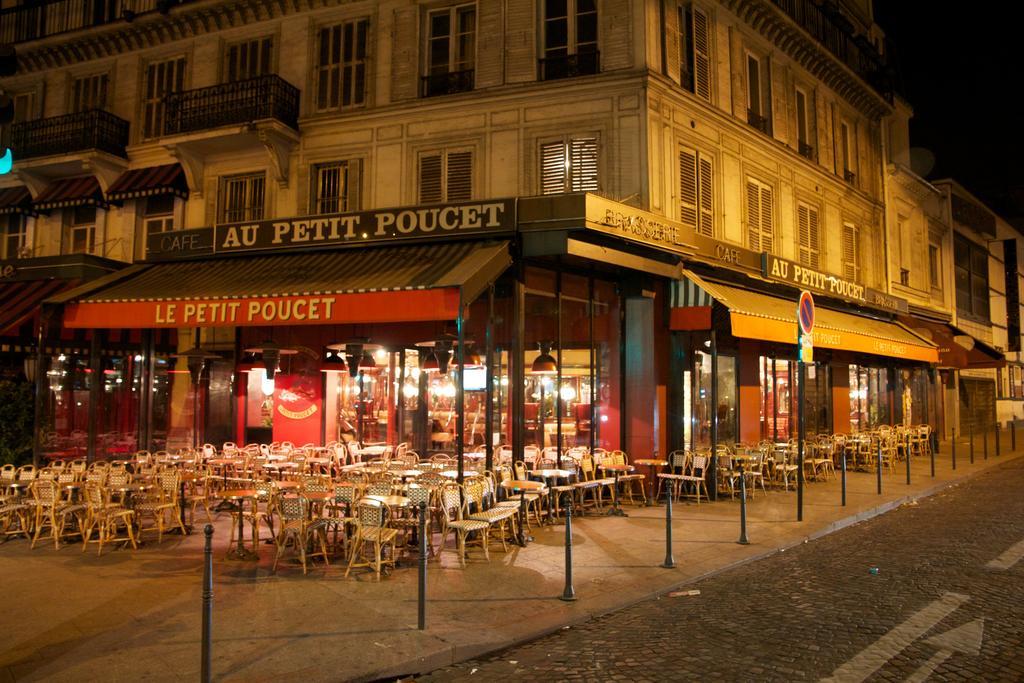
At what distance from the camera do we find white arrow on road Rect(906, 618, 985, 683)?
213 inches

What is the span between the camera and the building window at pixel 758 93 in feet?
62.4

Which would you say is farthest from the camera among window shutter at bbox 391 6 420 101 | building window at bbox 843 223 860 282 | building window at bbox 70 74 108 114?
building window at bbox 843 223 860 282

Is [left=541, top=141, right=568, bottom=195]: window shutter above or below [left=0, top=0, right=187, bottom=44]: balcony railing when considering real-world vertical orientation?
below

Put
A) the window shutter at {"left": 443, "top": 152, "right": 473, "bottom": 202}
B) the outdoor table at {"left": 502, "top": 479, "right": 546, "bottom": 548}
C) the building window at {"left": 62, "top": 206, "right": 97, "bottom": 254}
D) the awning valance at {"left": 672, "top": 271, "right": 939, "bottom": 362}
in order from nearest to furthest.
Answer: the outdoor table at {"left": 502, "top": 479, "right": 546, "bottom": 548} < the awning valance at {"left": 672, "top": 271, "right": 939, "bottom": 362} < the window shutter at {"left": 443, "top": 152, "right": 473, "bottom": 202} < the building window at {"left": 62, "top": 206, "right": 97, "bottom": 254}

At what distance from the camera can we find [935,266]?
30.3m

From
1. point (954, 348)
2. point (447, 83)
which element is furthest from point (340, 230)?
point (954, 348)

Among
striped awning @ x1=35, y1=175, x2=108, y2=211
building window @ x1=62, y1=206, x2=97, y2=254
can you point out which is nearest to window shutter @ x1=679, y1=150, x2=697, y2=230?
striped awning @ x1=35, y1=175, x2=108, y2=211

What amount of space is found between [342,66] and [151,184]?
572 centimetres

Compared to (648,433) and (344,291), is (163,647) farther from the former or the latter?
(648,433)

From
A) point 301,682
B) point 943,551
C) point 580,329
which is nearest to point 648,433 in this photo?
point 580,329

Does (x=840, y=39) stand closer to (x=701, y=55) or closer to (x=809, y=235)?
(x=809, y=235)

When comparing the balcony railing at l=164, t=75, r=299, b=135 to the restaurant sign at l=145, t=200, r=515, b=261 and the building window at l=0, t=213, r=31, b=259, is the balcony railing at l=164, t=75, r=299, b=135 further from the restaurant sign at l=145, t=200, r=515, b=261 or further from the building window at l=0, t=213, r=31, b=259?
the building window at l=0, t=213, r=31, b=259

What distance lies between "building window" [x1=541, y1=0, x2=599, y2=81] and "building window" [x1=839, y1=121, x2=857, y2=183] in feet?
37.5

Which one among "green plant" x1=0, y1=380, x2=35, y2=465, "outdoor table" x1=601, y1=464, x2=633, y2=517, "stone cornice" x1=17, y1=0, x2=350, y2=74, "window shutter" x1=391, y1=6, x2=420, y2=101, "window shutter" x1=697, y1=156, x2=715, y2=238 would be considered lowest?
"outdoor table" x1=601, y1=464, x2=633, y2=517
